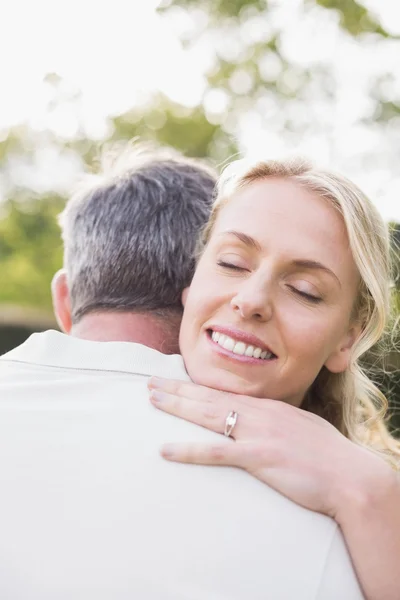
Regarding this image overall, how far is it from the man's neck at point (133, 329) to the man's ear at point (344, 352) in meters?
0.56

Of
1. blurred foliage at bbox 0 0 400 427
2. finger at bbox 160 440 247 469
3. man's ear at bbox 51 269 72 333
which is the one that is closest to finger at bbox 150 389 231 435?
finger at bbox 160 440 247 469

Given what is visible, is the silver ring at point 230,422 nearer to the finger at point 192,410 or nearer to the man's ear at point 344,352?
the finger at point 192,410

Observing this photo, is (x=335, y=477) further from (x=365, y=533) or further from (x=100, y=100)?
(x=100, y=100)

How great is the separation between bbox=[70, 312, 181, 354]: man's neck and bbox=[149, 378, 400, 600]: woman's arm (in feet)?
1.50

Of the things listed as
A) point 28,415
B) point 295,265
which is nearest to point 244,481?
point 28,415

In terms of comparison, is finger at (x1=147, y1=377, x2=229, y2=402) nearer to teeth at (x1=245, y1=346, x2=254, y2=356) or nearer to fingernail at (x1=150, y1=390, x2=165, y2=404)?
fingernail at (x1=150, y1=390, x2=165, y2=404)

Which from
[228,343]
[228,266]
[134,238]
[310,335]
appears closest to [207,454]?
[228,343]

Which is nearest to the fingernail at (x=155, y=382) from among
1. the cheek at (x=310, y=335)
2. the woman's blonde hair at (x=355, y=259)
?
the cheek at (x=310, y=335)

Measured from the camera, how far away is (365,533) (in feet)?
6.41

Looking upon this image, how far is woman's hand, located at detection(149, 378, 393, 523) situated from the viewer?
1.96 meters

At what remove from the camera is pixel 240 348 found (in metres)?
2.40

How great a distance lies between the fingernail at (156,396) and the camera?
6.86 feet

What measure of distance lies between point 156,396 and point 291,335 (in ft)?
1.84

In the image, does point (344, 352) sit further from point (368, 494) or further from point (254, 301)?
point (368, 494)
